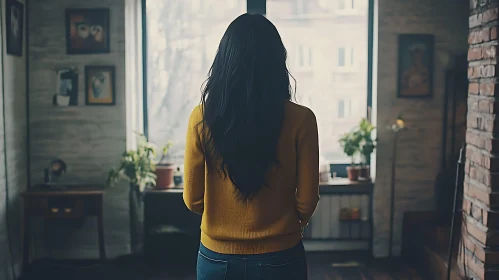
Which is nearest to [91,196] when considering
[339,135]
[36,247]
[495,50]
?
[36,247]

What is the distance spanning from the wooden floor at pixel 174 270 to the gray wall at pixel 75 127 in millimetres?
199

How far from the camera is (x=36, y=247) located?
14.5 ft

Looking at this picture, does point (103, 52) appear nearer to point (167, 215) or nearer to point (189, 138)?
point (167, 215)

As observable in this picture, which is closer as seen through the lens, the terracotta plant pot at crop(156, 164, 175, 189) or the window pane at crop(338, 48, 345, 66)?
the terracotta plant pot at crop(156, 164, 175, 189)

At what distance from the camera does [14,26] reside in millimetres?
4004

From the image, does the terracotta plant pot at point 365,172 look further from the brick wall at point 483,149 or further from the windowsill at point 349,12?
the brick wall at point 483,149

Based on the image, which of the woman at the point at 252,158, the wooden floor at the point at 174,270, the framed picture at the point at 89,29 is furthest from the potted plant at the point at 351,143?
the woman at the point at 252,158

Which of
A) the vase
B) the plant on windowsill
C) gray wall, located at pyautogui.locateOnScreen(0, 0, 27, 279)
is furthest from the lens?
the vase

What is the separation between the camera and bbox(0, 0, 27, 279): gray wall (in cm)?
380

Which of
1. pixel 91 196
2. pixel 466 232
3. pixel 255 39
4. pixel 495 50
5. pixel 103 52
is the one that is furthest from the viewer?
pixel 103 52

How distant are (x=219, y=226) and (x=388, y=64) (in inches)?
124

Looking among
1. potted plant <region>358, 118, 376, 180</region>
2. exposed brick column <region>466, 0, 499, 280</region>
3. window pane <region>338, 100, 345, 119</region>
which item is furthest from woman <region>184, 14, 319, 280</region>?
window pane <region>338, 100, 345, 119</region>

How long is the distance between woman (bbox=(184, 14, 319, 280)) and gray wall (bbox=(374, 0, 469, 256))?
2.98 metres

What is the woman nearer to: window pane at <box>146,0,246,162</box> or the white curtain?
the white curtain
